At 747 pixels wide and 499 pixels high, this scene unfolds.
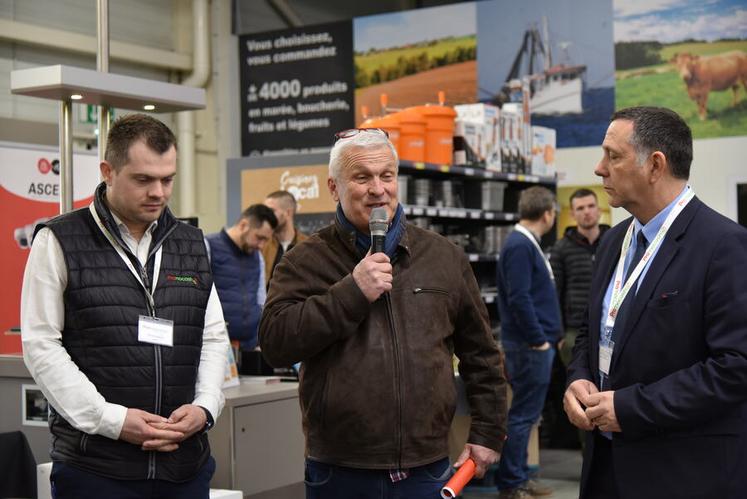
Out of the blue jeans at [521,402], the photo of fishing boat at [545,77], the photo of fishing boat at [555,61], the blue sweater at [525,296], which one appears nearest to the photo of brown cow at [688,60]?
the photo of fishing boat at [555,61]

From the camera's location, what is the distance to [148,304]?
8.25 feet

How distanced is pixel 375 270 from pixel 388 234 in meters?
0.19

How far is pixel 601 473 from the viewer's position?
2.57 meters

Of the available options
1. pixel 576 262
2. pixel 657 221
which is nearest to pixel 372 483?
pixel 657 221

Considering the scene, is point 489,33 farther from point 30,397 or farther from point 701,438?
point 701,438

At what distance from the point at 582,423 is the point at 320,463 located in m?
0.67

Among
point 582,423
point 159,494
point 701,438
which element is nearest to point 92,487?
point 159,494

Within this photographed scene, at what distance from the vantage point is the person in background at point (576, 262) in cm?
700

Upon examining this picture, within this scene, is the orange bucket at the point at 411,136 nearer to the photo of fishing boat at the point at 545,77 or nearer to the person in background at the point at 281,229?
the person in background at the point at 281,229

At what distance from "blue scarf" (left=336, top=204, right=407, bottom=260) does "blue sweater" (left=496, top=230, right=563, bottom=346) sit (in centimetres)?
350

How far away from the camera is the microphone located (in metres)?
2.26

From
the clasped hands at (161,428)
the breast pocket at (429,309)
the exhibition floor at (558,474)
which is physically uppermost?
the breast pocket at (429,309)

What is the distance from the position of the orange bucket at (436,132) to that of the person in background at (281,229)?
1.00 metres

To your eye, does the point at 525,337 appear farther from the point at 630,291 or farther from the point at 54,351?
the point at 54,351
